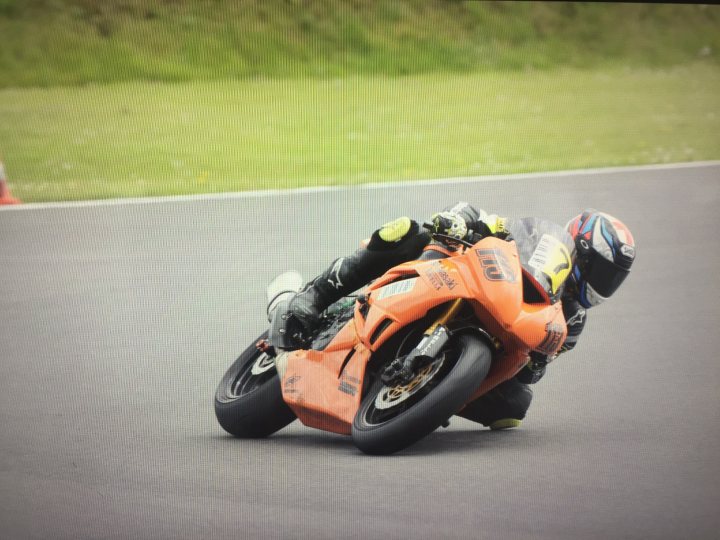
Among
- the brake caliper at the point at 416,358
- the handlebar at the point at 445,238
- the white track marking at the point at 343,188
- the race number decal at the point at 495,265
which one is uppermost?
the race number decal at the point at 495,265

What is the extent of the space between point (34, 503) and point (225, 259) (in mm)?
3060

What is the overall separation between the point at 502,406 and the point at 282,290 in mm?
1021

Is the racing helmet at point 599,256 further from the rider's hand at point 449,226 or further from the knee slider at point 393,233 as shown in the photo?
the knee slider at point 393,233

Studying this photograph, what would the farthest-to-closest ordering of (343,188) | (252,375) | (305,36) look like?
(343,188) < (305,36) < (252,375)

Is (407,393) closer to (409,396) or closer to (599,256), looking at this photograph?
(409,396)

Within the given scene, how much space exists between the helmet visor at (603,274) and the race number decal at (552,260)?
0.11 metres

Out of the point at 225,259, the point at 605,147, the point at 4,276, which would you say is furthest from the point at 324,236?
the point at 605,147

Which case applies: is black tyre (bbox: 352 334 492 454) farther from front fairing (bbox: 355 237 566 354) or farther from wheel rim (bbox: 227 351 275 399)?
wheel rim (bbox: 227 351 275 399)

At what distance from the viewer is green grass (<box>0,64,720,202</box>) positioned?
596 cm

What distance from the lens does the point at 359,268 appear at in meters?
3.77

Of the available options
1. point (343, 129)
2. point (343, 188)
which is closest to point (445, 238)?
point (343, 188)

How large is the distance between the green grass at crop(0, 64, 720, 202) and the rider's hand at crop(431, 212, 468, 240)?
6.80 ft

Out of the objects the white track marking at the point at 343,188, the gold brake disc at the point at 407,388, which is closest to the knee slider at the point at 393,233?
the gold brake disc at the point at 407,388

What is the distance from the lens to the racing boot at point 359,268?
368 cm
